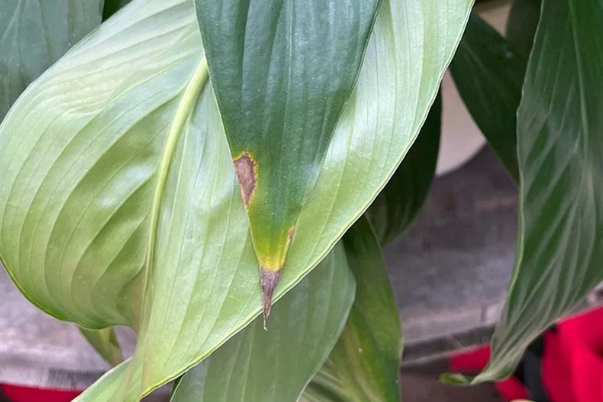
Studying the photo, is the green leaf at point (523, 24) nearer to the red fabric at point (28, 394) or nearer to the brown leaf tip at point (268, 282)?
the brown leaf tip at point (268, 282)

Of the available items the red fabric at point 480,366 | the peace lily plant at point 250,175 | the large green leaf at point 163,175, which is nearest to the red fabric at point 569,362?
the red fabric at point 480,366

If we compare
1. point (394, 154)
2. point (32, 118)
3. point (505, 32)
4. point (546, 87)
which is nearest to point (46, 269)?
point (32, 118)

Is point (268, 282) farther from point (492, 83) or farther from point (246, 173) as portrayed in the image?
point (492, 83)

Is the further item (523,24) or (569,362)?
(569,362)

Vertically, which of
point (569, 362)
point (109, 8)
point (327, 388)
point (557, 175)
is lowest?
point (569, 362)

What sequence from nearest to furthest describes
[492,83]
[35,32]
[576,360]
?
1. [35,32]
2. [492,83]
3. [576,360]

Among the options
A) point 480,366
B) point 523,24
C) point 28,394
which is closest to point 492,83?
point 523,24

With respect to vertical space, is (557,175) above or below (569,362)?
above
